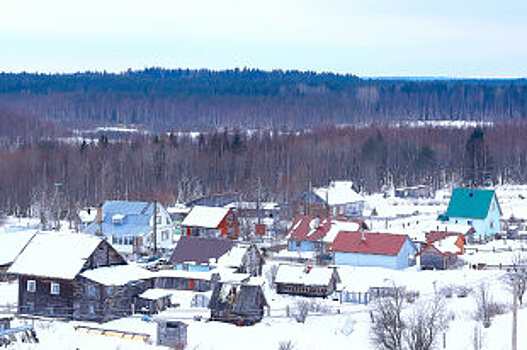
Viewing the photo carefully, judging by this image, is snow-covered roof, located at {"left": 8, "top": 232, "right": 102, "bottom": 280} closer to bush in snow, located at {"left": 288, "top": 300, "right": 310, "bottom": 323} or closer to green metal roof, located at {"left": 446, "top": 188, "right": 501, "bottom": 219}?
bush in snow, located at {"left": 288, "top": 300, "right": 310, "bottom": 323}

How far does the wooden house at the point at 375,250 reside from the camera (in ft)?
140

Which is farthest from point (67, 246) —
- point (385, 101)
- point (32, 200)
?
point (385, 101)

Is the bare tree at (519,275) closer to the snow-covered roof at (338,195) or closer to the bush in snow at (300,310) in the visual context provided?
the bush in snow at (300,310)

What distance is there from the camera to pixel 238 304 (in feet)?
110

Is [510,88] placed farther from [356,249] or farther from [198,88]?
[356,249]

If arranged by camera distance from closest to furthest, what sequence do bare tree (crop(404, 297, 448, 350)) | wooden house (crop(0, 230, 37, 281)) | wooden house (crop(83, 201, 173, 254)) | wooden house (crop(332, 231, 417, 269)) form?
bare tree (crop(404, 297, 448, 350)) < wooden house (crop(0, 230, 37, 281)) < wooden house (crop(332, 231, 417, 269)) < wooden house (crop(83, 201, 173, 254))

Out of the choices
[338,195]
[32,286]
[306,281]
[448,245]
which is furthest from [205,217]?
[32,286]

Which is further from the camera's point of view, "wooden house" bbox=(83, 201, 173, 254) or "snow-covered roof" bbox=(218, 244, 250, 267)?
"wooden house" bbox=(83, 201, 173, 254)

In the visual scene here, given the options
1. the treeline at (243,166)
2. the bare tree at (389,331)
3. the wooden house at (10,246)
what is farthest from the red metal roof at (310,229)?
the bare tree at (389,331)

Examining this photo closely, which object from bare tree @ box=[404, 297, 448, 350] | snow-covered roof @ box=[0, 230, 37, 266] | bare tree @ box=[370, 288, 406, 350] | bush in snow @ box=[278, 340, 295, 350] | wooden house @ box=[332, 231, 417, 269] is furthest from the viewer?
snow-covered roof @ box=[0, 230, 37, 266]

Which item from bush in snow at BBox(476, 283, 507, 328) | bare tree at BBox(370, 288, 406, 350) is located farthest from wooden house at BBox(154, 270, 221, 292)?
bare tree at BBox(370, 288, 406, 350)

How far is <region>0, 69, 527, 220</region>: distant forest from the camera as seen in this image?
244ft

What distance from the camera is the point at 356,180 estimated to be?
83125mm

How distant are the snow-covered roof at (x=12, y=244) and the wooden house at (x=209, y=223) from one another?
34.3ft
